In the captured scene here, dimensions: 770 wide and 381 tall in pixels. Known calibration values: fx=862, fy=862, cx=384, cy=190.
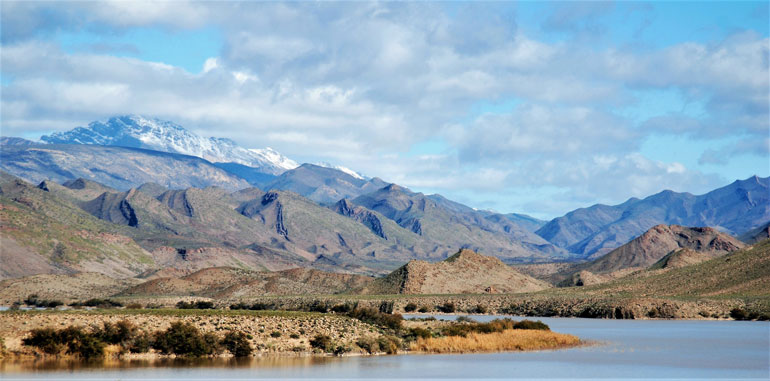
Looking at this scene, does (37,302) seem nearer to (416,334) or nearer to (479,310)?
(479,310)

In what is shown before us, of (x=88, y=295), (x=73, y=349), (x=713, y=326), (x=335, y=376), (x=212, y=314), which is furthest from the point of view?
(x=88, y=295)

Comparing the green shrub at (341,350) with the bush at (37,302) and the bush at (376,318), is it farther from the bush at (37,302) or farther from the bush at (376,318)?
the bush at (37,302)

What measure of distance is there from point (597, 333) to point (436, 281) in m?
105

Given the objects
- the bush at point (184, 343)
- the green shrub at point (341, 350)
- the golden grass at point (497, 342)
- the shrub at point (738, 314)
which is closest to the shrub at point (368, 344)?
the green shrub at point (341, 350)

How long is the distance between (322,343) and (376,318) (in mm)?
14057

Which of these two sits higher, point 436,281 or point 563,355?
point 436,281

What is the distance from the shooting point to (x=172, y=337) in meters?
60.0

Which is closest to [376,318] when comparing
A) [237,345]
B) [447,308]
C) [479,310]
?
[237,345]

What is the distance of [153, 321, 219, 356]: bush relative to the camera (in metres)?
59.7

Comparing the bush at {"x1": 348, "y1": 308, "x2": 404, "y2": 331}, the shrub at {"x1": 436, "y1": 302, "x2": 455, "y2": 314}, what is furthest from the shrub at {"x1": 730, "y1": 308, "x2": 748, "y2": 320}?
the bush at {"x1": 348, "y1": 308, "x2": 404, "y2": 331}

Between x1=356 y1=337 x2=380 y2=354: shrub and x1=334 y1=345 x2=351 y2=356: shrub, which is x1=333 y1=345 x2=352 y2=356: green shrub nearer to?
x1=334 y1=345 x2=351 y2=356: shrub

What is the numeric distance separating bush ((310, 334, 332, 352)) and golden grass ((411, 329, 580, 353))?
24.1 feet

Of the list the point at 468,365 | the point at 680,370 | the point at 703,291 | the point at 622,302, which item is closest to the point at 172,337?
the point at 468,365

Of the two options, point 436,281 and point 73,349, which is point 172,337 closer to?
point 73,349
